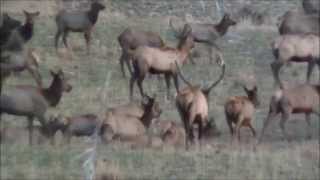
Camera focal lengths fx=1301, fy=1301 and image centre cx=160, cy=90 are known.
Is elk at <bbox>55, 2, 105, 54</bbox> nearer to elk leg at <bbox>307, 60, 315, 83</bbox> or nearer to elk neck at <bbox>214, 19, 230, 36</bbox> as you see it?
elk neck at <bbox>214, 19, 230, 36</bbox>

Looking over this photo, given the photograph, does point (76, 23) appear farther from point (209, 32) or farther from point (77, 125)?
point (77, 125)

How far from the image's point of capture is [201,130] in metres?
16.4

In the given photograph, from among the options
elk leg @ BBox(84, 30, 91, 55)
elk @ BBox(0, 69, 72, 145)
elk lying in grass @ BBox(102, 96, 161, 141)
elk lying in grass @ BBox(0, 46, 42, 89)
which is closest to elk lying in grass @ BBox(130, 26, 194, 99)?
elk lying in grass @ BBox(0, 46, 42, 89)

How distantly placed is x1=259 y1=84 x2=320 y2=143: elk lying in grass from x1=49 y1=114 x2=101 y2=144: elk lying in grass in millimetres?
2204

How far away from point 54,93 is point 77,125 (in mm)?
633

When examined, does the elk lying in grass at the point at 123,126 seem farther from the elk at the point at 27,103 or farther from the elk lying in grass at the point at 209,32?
the elk lying in grass at the point at 209,32

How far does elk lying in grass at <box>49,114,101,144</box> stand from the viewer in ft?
52.6

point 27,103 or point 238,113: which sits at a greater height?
point 27,103

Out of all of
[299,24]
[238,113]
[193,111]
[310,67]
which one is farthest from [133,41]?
[193,111]

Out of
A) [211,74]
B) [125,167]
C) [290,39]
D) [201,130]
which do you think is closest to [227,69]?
[211,74]

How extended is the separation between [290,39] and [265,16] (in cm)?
869

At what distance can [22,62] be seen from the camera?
66.2 feet

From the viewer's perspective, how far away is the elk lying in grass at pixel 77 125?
16.0m

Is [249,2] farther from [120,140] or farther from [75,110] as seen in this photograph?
[120,140]
